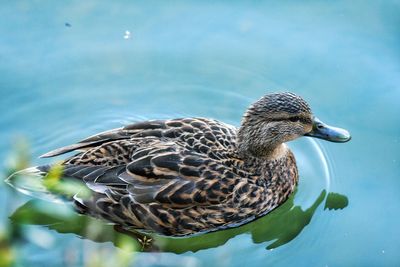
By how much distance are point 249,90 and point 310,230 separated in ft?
5.35

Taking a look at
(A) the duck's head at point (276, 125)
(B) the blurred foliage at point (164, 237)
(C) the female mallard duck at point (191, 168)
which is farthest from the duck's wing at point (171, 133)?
(B) the blurred foliage at point (164, 237)

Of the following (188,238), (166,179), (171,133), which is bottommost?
(188,238)

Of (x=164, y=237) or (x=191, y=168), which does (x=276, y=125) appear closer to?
(x=191, y=168)

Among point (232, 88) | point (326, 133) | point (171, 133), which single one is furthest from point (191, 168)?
point (232, 88)

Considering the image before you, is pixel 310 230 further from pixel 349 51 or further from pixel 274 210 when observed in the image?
pixel 349 51

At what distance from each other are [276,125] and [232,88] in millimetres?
1259

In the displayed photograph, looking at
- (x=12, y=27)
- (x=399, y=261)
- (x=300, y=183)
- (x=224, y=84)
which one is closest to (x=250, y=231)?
(x=300, y=183)

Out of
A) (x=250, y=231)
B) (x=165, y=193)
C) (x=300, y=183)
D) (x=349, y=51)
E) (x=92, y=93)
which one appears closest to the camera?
(x=165, y=193)

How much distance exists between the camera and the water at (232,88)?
19.3 feet

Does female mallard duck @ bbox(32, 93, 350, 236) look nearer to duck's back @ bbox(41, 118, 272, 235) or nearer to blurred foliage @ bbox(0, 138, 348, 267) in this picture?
duck's back @ bbox(41, 118, 272, 235)

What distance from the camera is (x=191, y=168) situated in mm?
5551

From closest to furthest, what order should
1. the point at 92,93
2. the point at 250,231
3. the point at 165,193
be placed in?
the point at 165,193
the point at 250,231
the point at 92,93

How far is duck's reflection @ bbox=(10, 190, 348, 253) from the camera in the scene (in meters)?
5.76

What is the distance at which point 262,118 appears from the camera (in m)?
5.79
